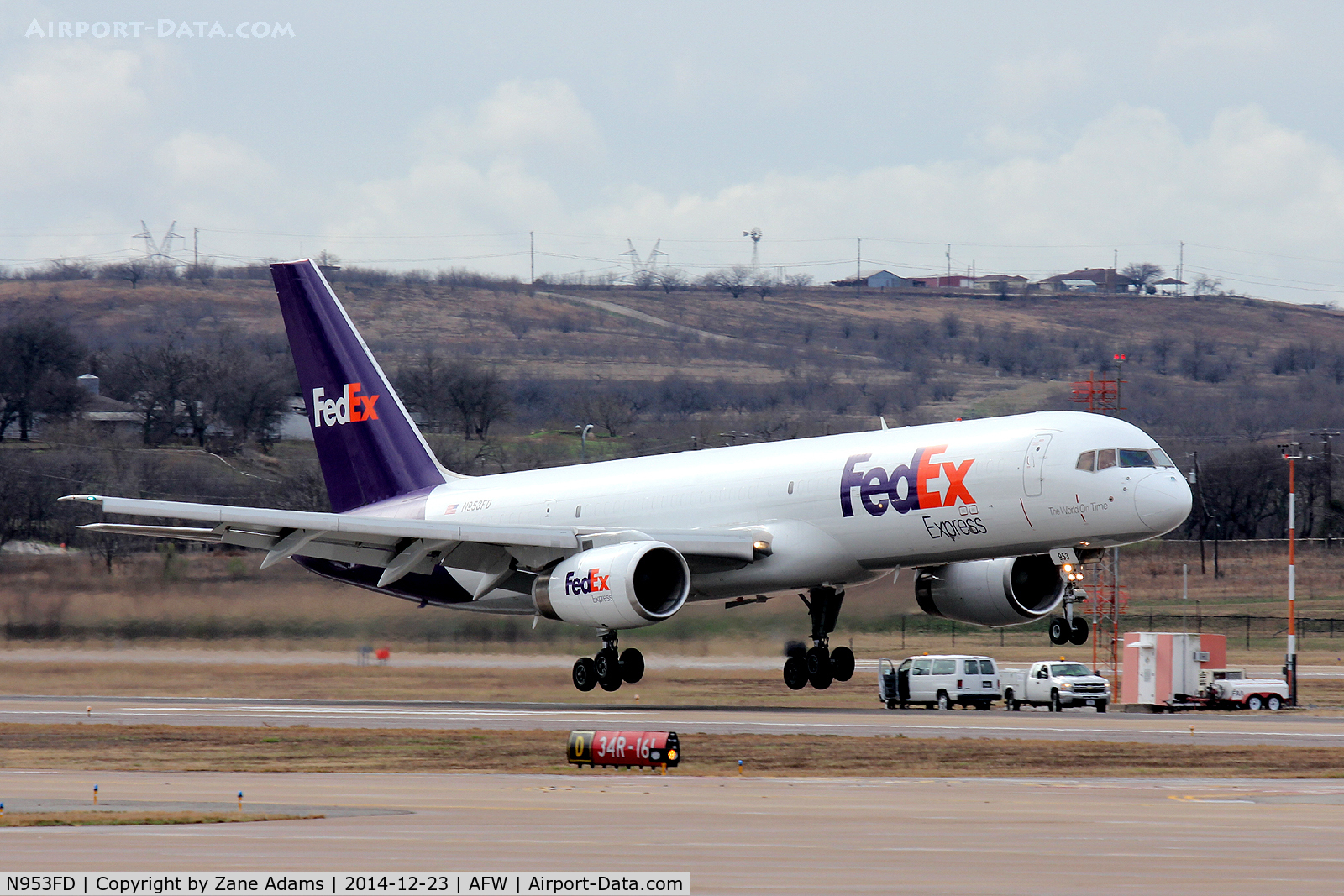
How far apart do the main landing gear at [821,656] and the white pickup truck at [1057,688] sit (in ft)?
41.0

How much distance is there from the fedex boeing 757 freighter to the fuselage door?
0.11 ft

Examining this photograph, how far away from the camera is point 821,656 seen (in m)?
41.2

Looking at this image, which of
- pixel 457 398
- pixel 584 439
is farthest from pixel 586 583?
pixel 457 398

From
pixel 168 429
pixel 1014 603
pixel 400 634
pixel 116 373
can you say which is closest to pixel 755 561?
pixel 1014 603

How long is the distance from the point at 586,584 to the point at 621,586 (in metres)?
1.02

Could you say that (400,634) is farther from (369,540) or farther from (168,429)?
(168,429)

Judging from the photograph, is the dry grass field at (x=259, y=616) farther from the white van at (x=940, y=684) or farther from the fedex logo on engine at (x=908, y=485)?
the fedex logo on engine at (x=908, y=485)

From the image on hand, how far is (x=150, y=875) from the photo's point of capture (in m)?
16.1

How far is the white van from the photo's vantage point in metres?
51.8

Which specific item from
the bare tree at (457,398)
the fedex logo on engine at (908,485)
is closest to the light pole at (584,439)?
the bare tree at (457,398)

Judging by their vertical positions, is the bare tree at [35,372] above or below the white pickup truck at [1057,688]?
above

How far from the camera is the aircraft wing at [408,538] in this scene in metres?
39.4

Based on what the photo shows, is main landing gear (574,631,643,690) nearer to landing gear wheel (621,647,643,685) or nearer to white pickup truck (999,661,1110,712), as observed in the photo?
landing gear wheel (621,647,643,685)

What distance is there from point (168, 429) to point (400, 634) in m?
88.7
